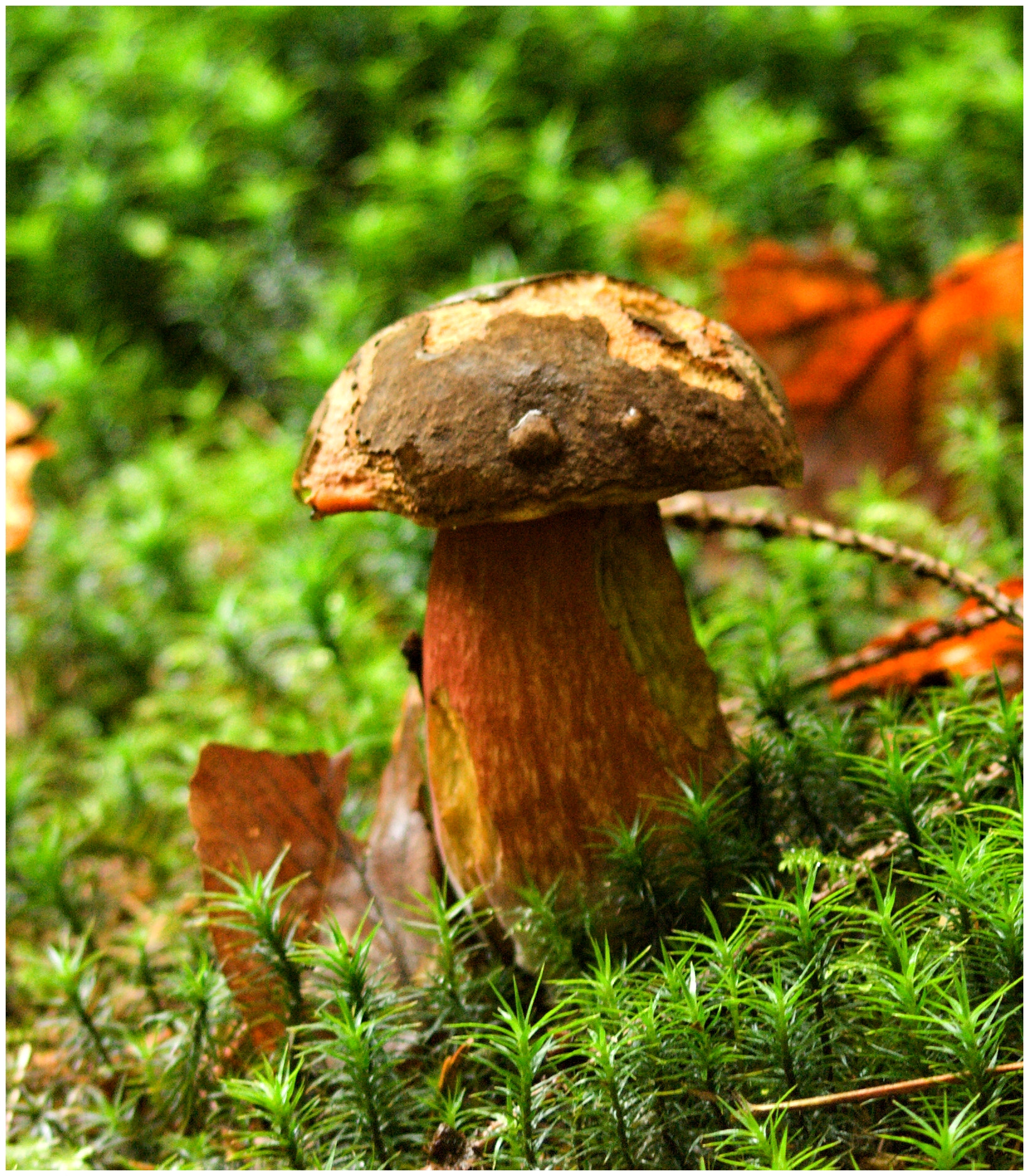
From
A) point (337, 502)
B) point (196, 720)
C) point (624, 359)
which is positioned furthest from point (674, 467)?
point (196, 720)

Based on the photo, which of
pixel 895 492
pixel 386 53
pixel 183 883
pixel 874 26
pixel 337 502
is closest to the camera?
pixel 337 502

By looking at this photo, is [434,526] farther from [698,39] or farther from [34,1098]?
[698,39]

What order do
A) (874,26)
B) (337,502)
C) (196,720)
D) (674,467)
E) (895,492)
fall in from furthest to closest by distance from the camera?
(874,26) < (895,492) < (196,720) < (337,502) < (674,467)

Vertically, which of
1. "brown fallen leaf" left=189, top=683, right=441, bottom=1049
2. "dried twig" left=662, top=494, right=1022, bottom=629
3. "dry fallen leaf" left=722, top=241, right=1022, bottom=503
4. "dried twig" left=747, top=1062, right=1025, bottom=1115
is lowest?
"dried twig" left=747, top=1062, right=1025, bottom=1115

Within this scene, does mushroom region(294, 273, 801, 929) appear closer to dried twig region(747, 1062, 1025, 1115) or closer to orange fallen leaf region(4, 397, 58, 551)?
dried twig region(747, 1062, 1025, 1115)

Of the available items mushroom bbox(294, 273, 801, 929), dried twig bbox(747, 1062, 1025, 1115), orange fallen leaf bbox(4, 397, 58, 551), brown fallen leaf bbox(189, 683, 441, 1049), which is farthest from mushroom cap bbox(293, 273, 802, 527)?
orange fallen leaf bbox(4, 397, 58, 551)

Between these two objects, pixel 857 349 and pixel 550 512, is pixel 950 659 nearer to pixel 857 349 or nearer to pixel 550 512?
pixel 550 512
